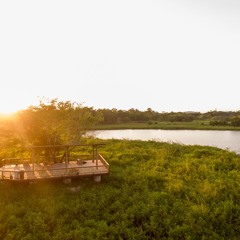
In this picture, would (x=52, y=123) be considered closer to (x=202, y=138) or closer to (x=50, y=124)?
(x=50, y=124)

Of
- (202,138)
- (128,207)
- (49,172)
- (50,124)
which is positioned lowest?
(128,207)

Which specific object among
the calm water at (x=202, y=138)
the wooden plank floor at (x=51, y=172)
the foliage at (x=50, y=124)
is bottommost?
the calm water at (x=202, y=138)

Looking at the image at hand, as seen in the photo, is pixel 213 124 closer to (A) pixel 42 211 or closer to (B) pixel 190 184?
(B) pixel 190 184

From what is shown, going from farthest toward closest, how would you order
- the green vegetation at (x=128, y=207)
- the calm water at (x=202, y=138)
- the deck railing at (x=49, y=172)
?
the calm water at (x=202, y=138)
the deck railing at (x=49, y=172)
the green vegetation at (x=128, y=207)

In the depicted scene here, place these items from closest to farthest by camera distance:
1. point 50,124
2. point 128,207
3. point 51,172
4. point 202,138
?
point 128,207
point 51,172
point 50,124
point 202,138

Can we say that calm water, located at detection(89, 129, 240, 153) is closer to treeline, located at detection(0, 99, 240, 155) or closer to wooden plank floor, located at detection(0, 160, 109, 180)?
treeline, located at detection(0, 99, 240, 155)

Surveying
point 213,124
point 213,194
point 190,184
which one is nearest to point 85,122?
point 190,184

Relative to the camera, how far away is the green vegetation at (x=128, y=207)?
15656 millimetres

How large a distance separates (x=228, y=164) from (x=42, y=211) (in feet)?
62.3

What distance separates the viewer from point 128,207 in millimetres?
17969

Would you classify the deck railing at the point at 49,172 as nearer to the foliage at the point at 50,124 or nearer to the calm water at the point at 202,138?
the foliage at the point at 50,124

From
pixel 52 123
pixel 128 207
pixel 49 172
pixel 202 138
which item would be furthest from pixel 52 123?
pixel 202 138

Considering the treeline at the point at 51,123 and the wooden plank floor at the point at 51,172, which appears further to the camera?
the treeline at the point at 51,123

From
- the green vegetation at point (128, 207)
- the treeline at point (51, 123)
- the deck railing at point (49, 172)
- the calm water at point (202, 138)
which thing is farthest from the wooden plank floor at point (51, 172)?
the calm water at point (202, 138)
